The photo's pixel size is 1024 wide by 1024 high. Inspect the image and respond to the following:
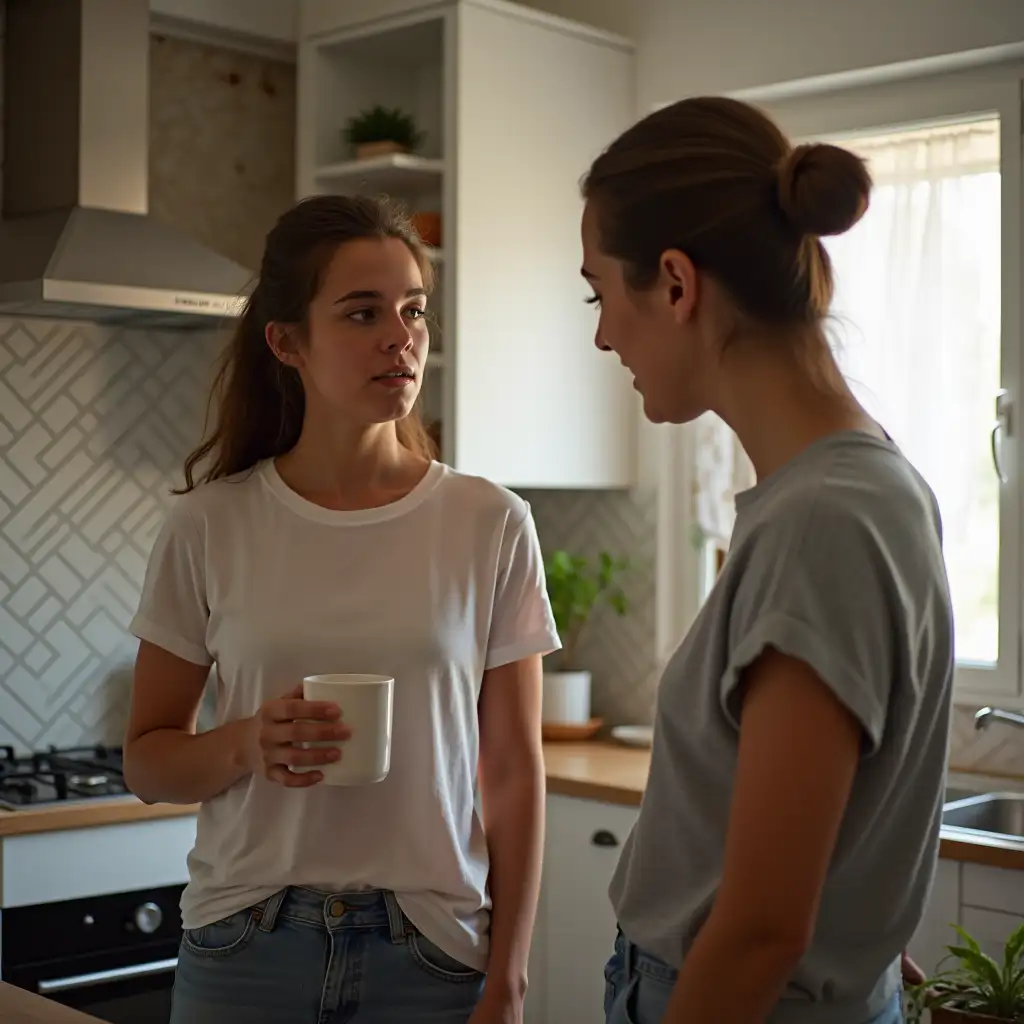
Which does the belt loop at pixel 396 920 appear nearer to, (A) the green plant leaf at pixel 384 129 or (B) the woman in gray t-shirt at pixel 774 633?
(B) the woman in gray t-shirt at pixel 774 633

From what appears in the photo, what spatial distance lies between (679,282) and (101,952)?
2.14 metres

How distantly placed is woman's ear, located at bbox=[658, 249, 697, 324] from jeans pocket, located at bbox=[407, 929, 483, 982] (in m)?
0.81

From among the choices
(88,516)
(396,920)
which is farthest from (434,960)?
(88,516)

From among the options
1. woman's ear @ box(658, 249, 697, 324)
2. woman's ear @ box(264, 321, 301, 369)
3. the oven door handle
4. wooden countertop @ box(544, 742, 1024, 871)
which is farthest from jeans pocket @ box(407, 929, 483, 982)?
A: the oven door handle

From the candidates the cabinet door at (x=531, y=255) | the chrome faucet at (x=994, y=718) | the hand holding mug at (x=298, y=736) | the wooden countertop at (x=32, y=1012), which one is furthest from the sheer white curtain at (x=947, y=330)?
the wooden countertop at (x=32, y=1012)

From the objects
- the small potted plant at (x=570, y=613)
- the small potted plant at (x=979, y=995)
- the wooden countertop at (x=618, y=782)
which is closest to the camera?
the small potted plant at (x=979, y=995)

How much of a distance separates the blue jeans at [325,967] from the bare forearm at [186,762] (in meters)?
0.14

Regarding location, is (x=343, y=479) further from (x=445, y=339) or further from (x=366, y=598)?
(x=445, y=339)

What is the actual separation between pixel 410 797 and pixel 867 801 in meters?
0.71

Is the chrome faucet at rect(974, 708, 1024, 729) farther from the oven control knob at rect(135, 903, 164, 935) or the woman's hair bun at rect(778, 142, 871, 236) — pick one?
the woman's hair bun at rect(778, 142, 871, 236)

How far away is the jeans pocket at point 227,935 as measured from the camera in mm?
1646

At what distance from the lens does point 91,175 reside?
10.4 ft

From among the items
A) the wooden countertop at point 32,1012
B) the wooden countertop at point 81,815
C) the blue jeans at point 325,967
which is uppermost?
the wooden countertop at point 32,1012

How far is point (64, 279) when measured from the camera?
2924 millimetres
